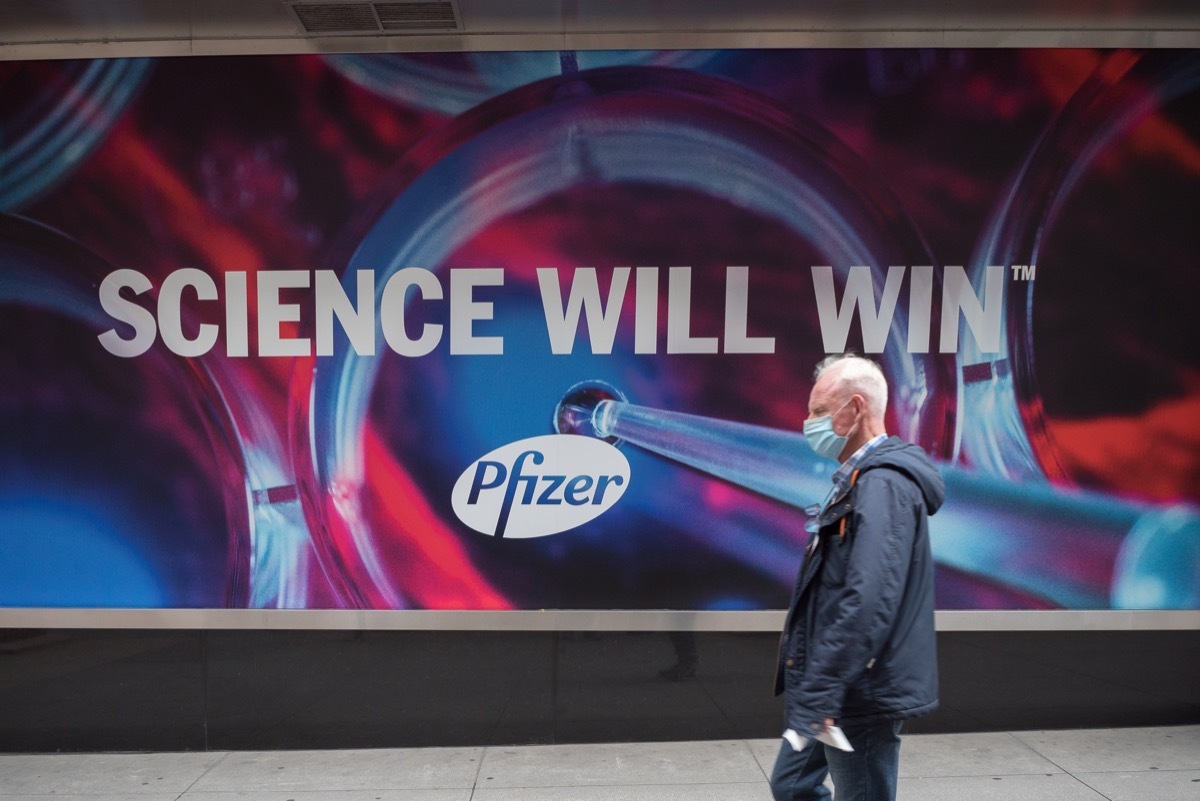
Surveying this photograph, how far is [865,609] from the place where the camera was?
2252 mm

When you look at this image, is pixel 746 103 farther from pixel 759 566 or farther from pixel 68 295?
pixel 68 295

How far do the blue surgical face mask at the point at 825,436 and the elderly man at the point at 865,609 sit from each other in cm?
6

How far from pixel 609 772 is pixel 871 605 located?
2405mm

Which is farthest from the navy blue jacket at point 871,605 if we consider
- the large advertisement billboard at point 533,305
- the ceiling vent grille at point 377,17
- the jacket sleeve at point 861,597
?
the ceiling vent grille at point 377,17

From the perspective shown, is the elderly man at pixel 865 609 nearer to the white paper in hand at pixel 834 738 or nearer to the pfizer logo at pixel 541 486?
the white paper in hand at pixel 834 738

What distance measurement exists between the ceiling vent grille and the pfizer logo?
2292 millimetres

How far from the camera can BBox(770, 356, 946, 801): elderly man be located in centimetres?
227

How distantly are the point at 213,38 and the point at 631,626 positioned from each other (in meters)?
3.95

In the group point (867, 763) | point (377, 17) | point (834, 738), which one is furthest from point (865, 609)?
point (377, 17)

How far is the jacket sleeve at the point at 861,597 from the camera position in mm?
2260

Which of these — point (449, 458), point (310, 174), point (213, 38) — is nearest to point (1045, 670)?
point (449, 458)

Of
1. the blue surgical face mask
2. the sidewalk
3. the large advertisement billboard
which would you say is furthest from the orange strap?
the sidewalk

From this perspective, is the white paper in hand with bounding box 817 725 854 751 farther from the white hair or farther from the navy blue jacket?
the white hair

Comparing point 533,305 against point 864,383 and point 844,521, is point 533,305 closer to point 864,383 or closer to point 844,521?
point 864,383
